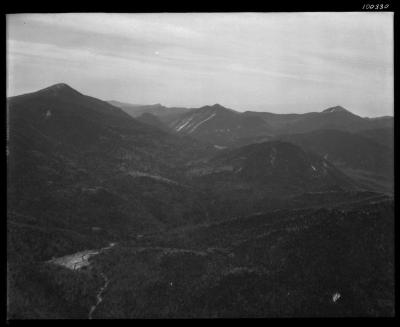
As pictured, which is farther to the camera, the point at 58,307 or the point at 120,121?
the point at 120,121

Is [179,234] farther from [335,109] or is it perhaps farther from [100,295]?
[335,109]

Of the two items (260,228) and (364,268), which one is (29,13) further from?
(260,228)

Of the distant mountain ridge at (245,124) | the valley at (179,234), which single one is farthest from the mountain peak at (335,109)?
the valley at (179,234)

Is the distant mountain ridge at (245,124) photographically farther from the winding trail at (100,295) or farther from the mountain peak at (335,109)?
the winding trail at (100,295)

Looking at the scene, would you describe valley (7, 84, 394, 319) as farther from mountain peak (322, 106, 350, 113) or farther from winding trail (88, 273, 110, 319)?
mountain peak (322, 106, 350, 113)

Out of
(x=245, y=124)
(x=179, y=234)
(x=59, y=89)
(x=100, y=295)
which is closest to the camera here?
(x=100, y=295)

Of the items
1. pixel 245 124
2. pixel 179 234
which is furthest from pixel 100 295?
pixel 245 124

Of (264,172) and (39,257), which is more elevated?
(264,172)

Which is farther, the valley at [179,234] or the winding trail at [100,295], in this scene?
the valley at [179,234]

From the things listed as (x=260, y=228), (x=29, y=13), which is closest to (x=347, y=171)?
(x=260, y=228)

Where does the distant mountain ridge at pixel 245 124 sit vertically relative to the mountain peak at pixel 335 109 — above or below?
below
